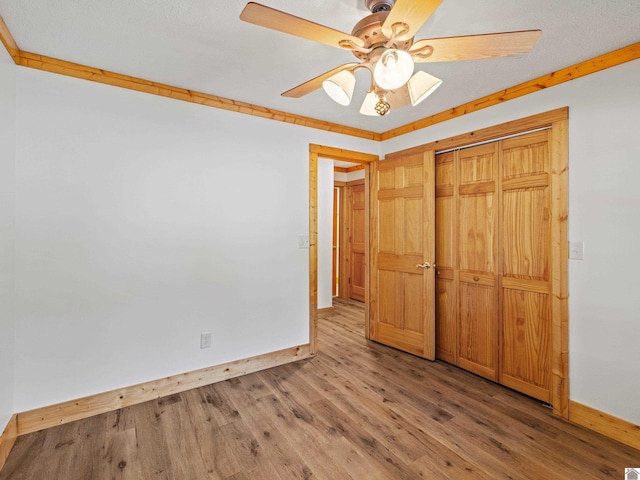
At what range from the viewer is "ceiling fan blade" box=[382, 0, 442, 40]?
1039 millimetres

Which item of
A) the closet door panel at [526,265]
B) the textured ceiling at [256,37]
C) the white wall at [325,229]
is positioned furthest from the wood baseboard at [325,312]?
the textured ceiling at [256,37]

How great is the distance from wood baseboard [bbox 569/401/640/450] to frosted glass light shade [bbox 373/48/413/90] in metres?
2.47

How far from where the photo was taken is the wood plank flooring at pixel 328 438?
5.64 ft

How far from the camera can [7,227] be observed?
6.07 ft

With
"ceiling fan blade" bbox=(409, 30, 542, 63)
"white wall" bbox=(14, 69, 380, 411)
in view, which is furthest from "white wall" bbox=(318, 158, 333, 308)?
"ceiling fan blade" bbox=(409, 30, 542, 63)

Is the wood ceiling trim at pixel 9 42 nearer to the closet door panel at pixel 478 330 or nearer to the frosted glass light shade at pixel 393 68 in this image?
the frosted glass light shade at pixel 393 68

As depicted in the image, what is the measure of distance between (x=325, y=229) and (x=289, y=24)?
3737mm

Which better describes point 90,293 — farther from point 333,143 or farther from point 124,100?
point 333,143

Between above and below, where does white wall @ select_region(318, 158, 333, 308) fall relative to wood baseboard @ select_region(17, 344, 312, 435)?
above

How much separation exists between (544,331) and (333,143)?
2602 mm

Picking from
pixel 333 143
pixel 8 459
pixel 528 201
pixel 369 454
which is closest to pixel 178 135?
pixel 333 143

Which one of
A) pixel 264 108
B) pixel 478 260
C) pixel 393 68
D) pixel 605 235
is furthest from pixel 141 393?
pixel 605 235

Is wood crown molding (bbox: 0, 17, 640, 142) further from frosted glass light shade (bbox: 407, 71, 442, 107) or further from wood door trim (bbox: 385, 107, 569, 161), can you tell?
frosted glass light shade (bbox: 407, 71, 442, 107)

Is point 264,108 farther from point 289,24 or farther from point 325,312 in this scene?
point 325,312
